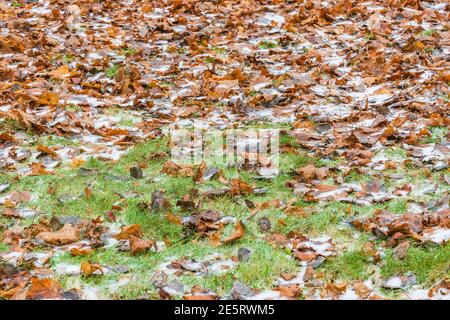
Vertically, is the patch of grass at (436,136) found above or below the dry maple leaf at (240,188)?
below

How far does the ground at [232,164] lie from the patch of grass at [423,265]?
1cm

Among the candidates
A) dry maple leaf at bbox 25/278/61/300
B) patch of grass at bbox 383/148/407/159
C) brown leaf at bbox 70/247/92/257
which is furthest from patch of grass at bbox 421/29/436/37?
dry maple leaf at bbox 25/278/61/300

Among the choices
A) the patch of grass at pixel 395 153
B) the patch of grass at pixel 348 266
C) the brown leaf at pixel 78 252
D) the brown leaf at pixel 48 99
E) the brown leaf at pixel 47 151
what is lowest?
the brown leaf at pixel 48 99

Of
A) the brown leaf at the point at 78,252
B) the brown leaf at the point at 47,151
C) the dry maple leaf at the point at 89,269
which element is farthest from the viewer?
the brown leaf at the point at 47,151

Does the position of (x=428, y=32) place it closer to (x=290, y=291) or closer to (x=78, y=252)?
(x=290, y=291)

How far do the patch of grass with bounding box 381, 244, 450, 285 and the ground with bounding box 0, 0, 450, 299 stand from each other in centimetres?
1

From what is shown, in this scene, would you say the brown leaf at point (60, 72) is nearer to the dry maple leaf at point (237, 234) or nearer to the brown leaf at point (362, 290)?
the dry maple leaf at point (237, 234)

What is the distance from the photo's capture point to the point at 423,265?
3.95 meters

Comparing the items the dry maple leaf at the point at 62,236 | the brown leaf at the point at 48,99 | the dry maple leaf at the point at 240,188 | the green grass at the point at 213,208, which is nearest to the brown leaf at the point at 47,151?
the green grass at the point at 213,208

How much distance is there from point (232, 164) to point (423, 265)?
6.61 feet

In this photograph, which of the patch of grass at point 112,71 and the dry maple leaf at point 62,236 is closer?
the dry maple leaf at point 62,236

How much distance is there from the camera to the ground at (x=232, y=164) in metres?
4.00

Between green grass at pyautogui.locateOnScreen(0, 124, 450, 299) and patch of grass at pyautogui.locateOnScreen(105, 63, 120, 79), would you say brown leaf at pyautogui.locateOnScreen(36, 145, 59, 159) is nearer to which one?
green grass at pyautogui.locateOnScreen(0, 124, 450, 299)

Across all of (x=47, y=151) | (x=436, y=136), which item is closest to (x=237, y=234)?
(x=47, y=151)
